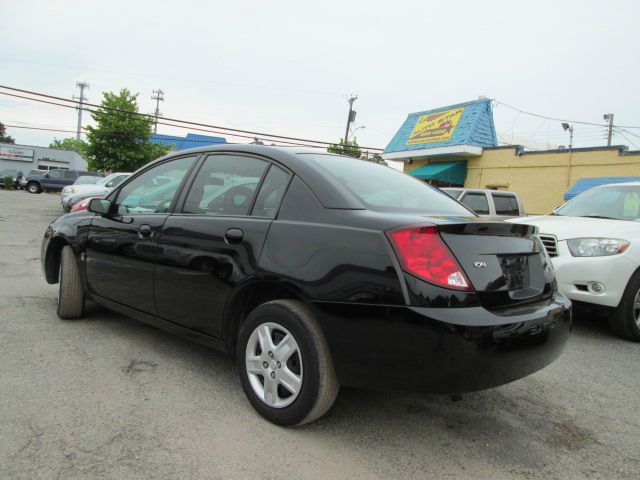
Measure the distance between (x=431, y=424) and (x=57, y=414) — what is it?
204 cm

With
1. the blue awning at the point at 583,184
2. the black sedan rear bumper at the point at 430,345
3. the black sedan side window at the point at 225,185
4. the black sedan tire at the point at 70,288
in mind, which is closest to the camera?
the black sedan rear bumper at the point at 430,345

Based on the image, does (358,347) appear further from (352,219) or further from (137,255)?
(137,255)

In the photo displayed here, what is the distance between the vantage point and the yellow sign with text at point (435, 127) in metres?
18.5

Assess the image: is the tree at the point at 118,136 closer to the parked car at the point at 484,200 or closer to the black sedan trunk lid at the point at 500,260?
the parked car at the point at 484,200

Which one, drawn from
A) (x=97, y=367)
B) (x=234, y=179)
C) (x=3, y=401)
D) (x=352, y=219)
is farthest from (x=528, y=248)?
(x=3, y=401)

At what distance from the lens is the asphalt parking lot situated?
2.26m

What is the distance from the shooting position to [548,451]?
2.51 metres

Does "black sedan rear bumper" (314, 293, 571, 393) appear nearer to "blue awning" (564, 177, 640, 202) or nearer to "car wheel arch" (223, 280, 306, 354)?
"car wheel arch" (223, 280, 306, 354)

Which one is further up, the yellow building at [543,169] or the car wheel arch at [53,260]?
the yellow building at [543,169]

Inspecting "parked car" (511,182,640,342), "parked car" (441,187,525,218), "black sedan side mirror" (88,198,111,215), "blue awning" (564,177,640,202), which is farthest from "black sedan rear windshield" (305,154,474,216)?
"blue awning" (564,177,640,202)

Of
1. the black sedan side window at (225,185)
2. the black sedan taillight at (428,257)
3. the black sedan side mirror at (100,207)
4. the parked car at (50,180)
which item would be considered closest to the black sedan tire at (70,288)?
the black sedan side mirror at (100,207)

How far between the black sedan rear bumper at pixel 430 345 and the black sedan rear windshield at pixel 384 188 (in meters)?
0.68

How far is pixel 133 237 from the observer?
3.53 meters

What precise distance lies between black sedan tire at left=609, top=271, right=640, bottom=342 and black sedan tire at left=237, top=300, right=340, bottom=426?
337 cm
